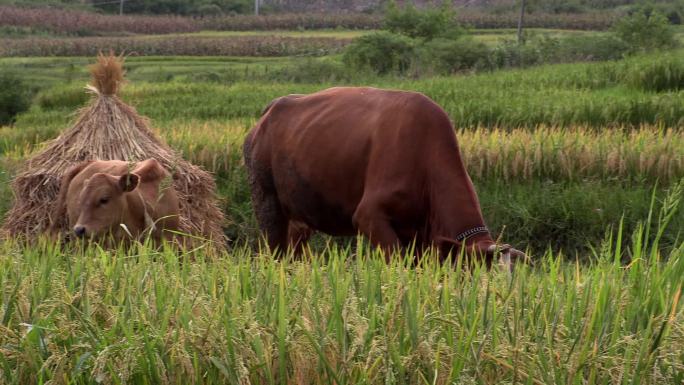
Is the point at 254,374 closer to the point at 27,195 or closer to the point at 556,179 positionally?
the point at 27,195

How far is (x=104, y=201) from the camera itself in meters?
7.33

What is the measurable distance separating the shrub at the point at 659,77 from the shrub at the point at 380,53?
49.2ft

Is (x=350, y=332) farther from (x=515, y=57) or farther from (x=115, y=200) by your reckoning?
(x=515, y=57)

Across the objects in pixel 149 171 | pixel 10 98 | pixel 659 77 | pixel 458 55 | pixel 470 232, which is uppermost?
pixel 470 232

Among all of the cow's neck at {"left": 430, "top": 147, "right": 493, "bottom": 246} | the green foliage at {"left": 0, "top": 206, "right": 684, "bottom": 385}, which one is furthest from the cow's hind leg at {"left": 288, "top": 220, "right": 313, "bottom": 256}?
the green foliage at {"left": 0, "top": 206, "right": 684, "bottom": 385}

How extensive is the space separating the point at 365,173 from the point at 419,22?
34.5m

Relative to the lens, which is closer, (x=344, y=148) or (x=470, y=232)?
(x=470, y=232)

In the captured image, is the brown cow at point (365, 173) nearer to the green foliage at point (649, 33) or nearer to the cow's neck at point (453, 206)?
the cow's neck at point (453, 206)

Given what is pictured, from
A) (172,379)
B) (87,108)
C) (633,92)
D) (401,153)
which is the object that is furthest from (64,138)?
(633,92)

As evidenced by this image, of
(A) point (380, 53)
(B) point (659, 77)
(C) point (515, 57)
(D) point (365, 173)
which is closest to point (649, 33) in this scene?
(C) point (515, 57)

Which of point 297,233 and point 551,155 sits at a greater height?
point 551,155

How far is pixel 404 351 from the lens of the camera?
326 cm

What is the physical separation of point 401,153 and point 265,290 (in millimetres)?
2952

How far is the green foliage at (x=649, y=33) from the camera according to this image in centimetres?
3009
